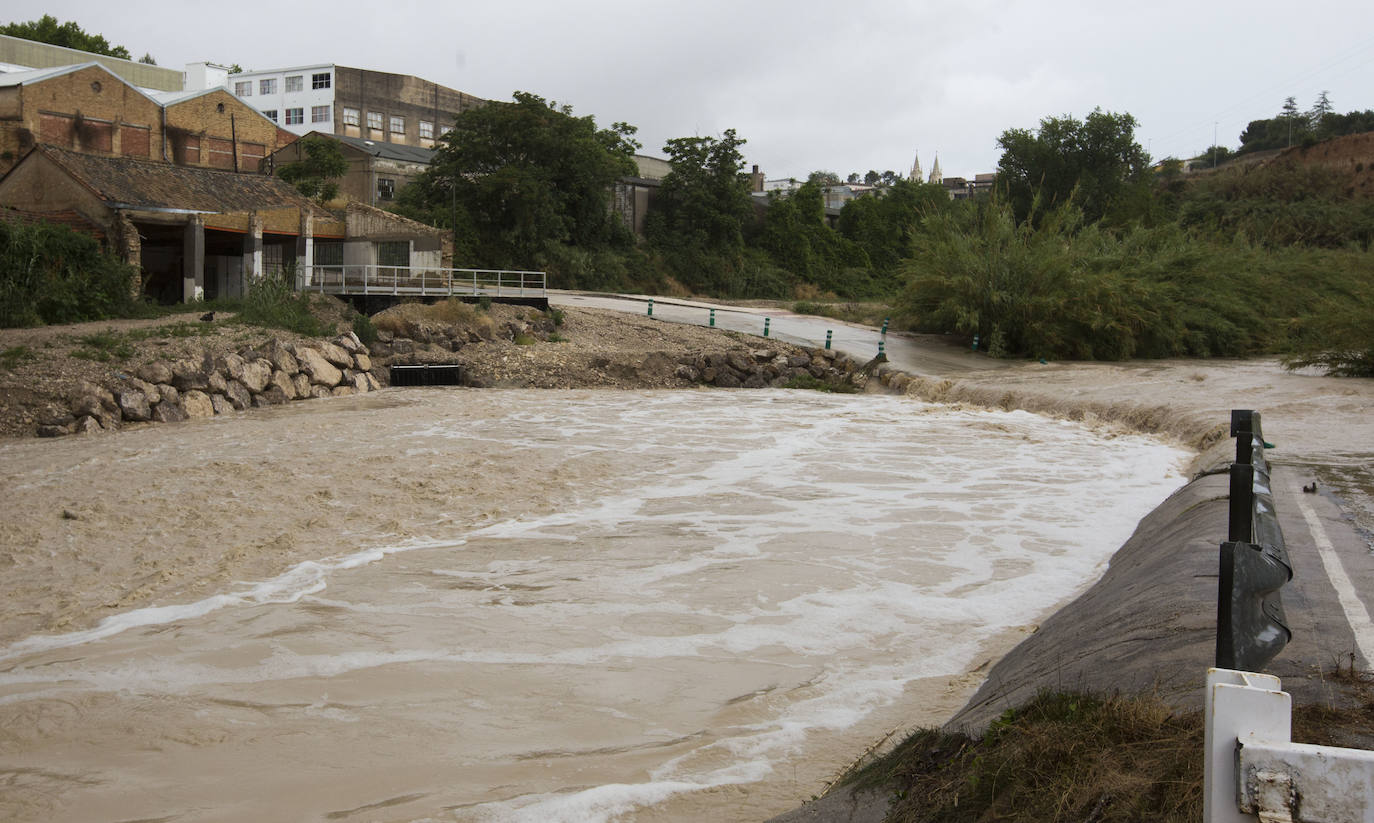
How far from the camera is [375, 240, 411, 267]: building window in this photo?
37062 millimetres

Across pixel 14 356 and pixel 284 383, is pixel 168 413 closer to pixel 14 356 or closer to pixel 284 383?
pixel 14 356

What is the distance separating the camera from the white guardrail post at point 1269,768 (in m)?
A: 2.15

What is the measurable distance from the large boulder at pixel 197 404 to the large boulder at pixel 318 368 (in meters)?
3.38

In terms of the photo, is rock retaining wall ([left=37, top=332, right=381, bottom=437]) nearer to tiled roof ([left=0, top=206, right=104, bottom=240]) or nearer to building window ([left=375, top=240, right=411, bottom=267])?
tiled roof ([left=0, top=206, right=104, bottom=240])

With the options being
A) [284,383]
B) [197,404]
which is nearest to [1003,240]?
[284,383]

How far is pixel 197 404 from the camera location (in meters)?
19.7

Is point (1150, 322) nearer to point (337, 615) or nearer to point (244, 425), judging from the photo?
point (244, 425)

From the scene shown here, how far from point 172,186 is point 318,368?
1072 centimetres

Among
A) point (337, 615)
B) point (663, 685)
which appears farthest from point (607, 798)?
point (337, 615)

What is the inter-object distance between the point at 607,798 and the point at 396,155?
48.7 meters

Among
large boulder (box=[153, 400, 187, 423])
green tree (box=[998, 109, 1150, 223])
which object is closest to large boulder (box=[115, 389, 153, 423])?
large boulder (box=[153, 400, 187, 423])

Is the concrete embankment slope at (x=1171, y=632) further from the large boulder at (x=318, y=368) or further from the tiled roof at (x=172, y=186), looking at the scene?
the tiled roof at (x=172, y=186)

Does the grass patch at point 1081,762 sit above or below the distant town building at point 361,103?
below

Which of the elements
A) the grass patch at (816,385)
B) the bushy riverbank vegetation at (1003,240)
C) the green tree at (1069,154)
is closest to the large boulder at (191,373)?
the grass patch at (816,385)
